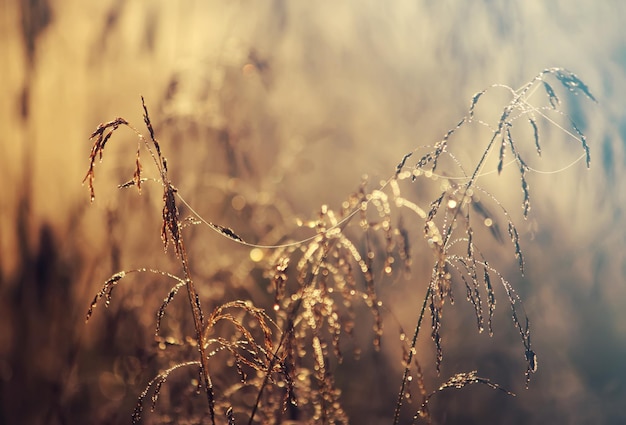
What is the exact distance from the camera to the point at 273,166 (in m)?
1.24

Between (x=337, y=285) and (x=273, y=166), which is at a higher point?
(x=273, y=166)

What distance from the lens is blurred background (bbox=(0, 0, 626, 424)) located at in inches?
44.7

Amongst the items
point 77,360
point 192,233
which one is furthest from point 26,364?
point 192,233

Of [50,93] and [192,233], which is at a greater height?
[50,93]

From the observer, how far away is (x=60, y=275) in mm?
1165

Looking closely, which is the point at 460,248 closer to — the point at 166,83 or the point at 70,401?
the point at 166,83

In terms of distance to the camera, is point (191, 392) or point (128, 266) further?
point (128, 266)

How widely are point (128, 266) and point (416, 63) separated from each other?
68 cm

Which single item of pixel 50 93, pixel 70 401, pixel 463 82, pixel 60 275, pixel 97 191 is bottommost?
pixel 70 401

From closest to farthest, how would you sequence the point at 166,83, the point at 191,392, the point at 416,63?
1. the point at 191,392
2. the point at 166,83
3. the point at 416,63

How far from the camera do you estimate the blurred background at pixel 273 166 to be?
3.73 ft

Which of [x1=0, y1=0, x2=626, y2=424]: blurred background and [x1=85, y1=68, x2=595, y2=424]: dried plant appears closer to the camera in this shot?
[x1=85, y1=68, x2=595, y2=424]: dried plant

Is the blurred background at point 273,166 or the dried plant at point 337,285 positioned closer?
the dried plant at point 337,285

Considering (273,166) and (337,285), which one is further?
(273,166)
